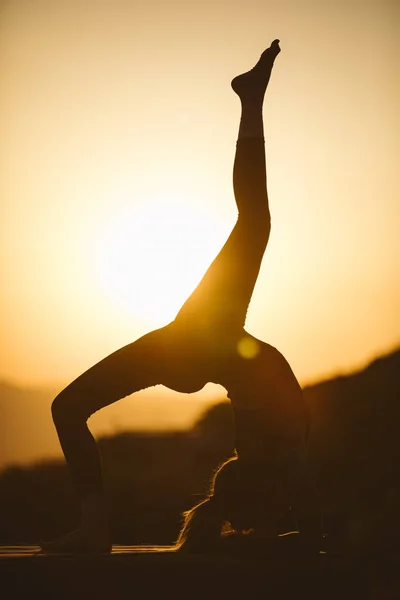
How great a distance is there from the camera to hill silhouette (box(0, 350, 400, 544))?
10.6m

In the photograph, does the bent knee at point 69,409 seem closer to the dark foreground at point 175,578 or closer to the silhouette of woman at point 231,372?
the silhouette of woman at point 231,372

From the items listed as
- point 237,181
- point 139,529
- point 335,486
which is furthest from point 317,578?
point 139,529

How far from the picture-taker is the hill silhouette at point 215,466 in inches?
419

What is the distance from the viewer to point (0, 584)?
3.79 m

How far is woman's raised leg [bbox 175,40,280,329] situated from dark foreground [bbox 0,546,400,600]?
47.2 inches

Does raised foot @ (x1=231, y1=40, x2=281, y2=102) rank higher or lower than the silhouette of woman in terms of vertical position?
higher

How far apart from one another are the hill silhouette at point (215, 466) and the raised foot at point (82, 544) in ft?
0.68

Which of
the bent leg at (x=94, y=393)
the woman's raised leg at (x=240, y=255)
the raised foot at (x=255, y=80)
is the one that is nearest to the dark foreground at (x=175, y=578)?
the bent leg at (x=94, y=393)

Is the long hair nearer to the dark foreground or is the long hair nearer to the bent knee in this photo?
the dark foreground

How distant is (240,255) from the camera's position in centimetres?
442

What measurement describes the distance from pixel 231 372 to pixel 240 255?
0.61 meters

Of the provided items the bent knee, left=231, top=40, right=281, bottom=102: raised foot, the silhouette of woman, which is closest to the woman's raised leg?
the silhouette of woman

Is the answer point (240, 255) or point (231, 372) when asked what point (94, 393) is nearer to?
point (231, 372)

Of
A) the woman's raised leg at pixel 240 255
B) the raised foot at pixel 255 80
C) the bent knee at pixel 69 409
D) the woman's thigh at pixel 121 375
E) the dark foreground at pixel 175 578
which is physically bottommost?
the dark foreground at pixel 175 578
